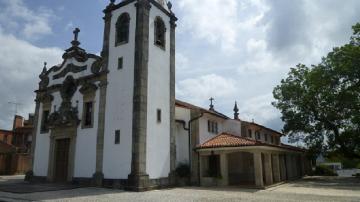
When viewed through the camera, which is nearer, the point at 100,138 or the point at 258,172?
the point at 258,172

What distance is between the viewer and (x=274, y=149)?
883 inches

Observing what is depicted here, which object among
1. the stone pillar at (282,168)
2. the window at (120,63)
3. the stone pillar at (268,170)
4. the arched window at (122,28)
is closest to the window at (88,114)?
the window at (120,63)

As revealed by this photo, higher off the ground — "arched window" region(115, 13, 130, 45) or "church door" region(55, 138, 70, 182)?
"arched window" region(115, 13, 130, 45)

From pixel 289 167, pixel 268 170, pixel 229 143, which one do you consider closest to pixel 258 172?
pixel 268 170

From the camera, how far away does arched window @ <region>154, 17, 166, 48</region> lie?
22.8 metres

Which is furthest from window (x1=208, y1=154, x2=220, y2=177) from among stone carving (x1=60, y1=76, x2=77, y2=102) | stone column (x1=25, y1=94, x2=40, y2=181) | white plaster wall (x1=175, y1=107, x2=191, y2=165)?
stone column (x1=25, y1=94, x2=40, y2=181)

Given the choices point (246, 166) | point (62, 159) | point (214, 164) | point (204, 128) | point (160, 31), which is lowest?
point (246, 166)

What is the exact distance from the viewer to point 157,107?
21094 millimetres

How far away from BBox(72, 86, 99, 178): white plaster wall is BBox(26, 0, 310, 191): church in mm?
70

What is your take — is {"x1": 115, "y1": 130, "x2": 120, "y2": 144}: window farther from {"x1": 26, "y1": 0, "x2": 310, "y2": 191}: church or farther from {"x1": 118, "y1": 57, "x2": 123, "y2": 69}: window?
{"x1": 118, "y1": 57, "x2": 123, "y2": 69}: window

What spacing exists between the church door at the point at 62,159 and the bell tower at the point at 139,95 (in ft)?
14.7

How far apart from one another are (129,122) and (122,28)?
7479mm

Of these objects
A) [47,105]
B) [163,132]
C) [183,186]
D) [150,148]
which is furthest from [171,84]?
[47,105]

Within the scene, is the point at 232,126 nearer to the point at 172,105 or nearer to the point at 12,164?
the point at 172,105
